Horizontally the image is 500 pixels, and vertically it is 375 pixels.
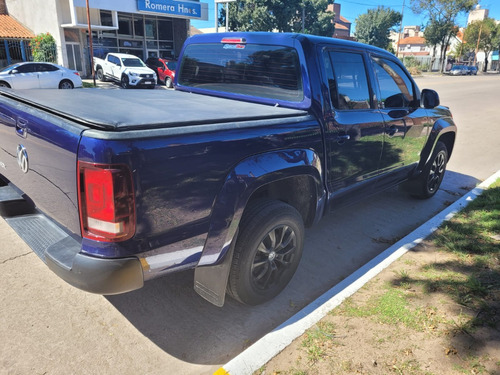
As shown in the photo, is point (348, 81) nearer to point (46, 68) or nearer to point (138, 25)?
point (46, 68)

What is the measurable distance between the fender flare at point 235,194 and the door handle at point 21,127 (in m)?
1.29

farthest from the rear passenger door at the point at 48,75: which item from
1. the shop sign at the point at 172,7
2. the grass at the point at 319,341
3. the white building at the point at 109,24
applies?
the grass at the point at 319,341

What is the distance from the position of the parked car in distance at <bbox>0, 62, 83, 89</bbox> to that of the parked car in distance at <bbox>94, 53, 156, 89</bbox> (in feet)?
8.00

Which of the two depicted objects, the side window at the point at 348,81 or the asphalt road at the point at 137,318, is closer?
the asphalt road at the point at 137,318

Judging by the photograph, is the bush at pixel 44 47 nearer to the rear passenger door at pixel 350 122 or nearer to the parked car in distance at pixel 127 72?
the parked car in distance at pixel 127 72

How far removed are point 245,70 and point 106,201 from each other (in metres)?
2.20

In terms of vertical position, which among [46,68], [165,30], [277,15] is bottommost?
[46,68]

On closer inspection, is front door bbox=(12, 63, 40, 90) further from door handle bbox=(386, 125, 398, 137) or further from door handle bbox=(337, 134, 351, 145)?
door handle bbox=(337, 134, 351, 145)

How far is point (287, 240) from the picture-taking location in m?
3.11

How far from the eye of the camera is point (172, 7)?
2780cm

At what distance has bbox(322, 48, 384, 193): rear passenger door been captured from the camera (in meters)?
3.39

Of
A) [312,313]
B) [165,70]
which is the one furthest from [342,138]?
[165,70]

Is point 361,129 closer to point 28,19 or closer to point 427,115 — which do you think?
point 427,115

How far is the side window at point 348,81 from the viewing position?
137 inches
